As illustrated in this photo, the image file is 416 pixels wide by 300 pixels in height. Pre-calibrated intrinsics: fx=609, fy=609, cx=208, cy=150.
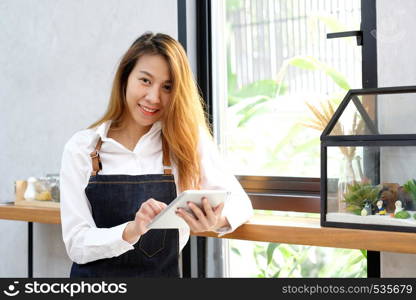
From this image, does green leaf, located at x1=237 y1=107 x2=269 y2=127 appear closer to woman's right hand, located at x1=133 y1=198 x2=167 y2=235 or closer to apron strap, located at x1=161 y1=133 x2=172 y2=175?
apron strap, located at x1=161 y1=133 x2=172 y2=175

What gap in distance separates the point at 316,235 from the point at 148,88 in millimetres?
767

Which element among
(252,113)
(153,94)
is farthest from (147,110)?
(252,113)

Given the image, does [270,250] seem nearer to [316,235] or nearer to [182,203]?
[316,235]

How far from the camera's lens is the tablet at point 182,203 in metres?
1.72

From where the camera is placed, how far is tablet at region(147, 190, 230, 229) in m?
1.72

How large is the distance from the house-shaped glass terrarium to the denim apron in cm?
55

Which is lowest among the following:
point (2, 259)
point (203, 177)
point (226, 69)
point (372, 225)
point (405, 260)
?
point (2, 259)

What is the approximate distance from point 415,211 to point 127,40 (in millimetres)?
1745

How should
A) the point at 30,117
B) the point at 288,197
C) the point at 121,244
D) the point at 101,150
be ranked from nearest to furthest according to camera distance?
the point at 121,244
the point at 101,150
the point at 288,197
the point at 30,117

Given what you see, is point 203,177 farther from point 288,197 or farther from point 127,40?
point 127,40

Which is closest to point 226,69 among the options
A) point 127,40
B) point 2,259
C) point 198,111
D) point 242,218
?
point 127,40

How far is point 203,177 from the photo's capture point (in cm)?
219

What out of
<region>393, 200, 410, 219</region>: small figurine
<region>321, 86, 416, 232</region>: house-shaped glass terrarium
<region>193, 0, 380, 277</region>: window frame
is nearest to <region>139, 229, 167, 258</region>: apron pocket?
<region>321, 86, 416, 232</region>: house-shaped glass terrarium

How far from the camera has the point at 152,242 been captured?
2117 millimetres
